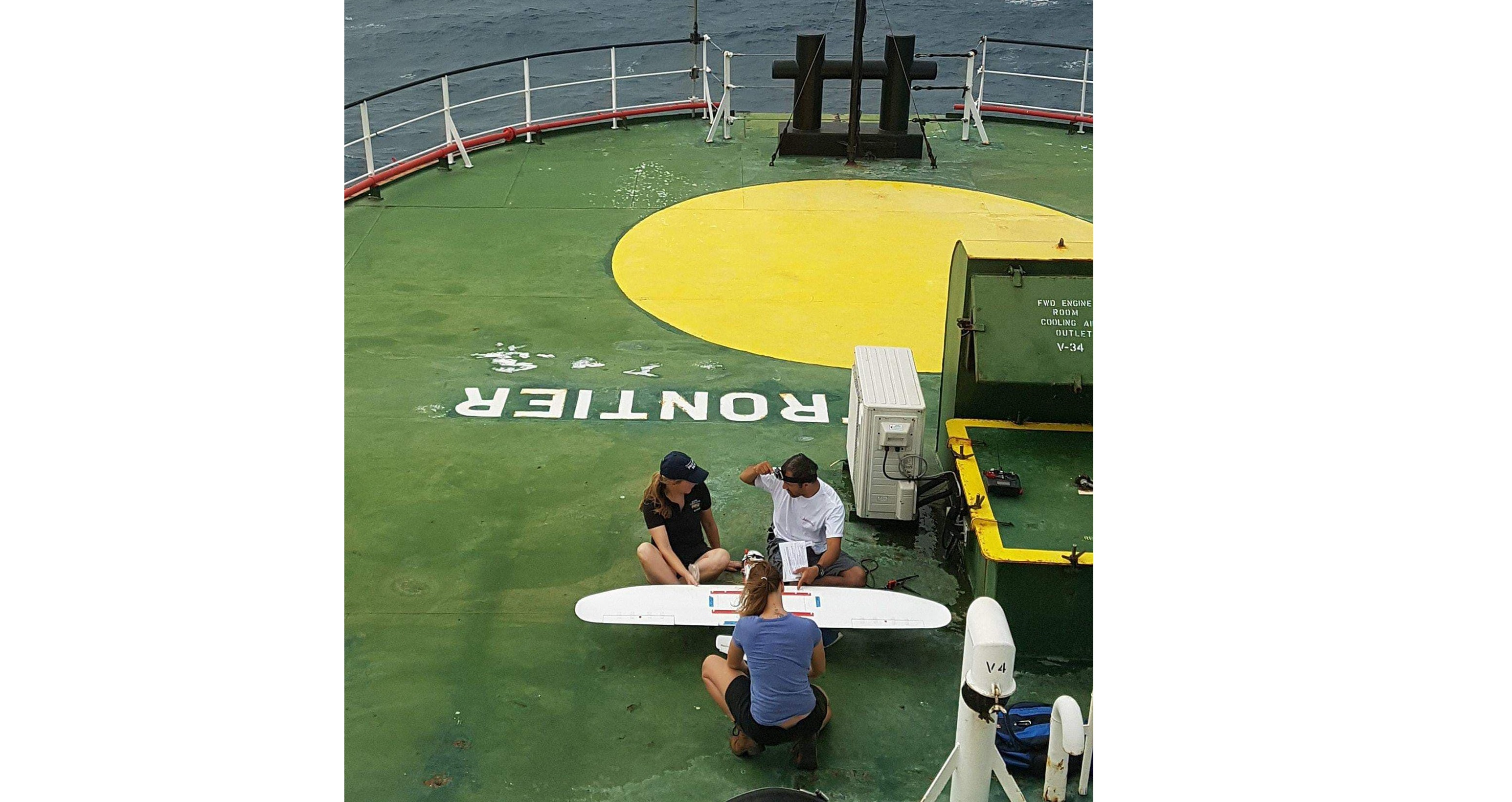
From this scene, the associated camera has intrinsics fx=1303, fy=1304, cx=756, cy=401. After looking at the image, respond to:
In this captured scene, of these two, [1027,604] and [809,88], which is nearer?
[1027,604]

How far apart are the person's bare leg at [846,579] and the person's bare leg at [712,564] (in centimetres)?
52

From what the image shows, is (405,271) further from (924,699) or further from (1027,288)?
(924,699)

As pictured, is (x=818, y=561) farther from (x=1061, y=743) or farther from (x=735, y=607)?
(x=1061, y=743)

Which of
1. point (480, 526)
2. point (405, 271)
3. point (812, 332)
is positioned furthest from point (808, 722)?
point (405, 271)

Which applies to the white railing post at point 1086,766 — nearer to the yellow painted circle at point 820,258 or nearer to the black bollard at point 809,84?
the yellow painted circle at point 820,258

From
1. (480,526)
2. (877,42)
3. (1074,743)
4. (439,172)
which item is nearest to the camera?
(1074,743)

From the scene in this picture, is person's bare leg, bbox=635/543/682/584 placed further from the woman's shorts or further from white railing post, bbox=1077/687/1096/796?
white railing post, bbox=1077/687/1096/796

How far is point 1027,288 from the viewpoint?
302 inches

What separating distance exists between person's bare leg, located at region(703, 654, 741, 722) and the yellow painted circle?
4783mm

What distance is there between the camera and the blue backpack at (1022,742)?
5.92m

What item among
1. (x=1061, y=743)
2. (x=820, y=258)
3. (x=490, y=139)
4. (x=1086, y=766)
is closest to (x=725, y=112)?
(x=490, y=139)

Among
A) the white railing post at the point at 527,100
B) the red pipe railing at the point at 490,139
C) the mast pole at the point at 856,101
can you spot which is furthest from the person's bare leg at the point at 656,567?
the white railing post at the point at 527,100

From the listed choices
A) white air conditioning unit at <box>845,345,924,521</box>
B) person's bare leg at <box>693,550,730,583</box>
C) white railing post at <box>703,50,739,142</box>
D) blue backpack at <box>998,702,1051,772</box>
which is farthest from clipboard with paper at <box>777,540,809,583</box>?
white railing post at <box>703,50,739,142</box>

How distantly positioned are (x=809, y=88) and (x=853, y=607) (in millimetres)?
10743
